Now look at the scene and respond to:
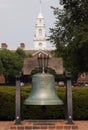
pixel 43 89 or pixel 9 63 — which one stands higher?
pixel 9 63

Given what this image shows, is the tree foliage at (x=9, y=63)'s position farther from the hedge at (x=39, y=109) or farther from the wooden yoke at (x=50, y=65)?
the wooden yoke at (x=50, y=65)

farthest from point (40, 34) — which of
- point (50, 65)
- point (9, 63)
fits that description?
point (50, 65)

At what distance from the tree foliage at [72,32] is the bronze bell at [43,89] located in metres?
15.0

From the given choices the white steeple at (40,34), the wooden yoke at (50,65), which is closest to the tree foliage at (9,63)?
the white steeple at (40,34)

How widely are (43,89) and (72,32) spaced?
16.1 m

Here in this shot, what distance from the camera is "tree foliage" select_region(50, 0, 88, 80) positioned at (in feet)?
87.9

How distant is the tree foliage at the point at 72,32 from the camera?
26.8m

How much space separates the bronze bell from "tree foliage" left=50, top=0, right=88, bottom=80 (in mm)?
14990

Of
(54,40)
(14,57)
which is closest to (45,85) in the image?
(54,40)

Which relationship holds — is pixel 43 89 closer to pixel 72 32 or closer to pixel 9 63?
pixel 72 32

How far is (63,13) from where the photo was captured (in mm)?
28781

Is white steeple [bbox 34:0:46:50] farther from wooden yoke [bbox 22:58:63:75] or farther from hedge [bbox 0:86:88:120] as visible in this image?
wooden yoke [bbox 22:58:63:75]

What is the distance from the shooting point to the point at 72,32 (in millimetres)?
27109

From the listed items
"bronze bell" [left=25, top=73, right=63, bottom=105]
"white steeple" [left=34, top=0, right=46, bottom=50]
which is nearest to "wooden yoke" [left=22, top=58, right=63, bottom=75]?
"bronze bell" [left=25, top=73, right=63, bottom=105]
